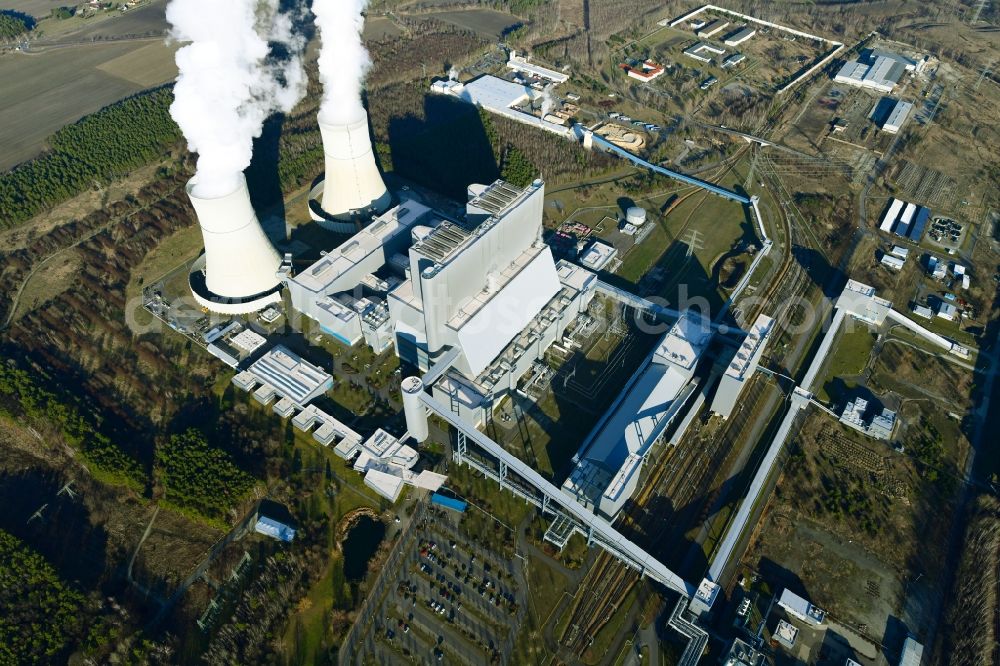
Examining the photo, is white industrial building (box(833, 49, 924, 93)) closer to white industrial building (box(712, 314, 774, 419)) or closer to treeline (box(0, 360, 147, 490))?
white industrial building (box(712, 314, 774, 419))

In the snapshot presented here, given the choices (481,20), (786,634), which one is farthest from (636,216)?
(481,20)

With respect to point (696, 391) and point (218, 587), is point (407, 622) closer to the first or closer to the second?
point (218, 587)

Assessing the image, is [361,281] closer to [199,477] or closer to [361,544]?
[199,477]

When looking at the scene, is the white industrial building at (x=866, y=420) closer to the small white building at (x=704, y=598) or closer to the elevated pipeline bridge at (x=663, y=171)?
the small white building at (x=704, y=598)

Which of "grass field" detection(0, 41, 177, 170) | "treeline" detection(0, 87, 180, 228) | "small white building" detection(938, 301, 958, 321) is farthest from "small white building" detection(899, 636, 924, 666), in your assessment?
"grass field" detection(0, 41, 177, 170)

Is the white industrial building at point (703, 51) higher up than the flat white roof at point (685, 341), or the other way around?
the white industrial building at point (703, 51)

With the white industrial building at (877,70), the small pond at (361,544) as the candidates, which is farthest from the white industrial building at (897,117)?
the small pond at (361,544)

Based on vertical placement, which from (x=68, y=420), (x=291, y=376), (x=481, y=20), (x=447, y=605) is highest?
(x=481, y=20)
